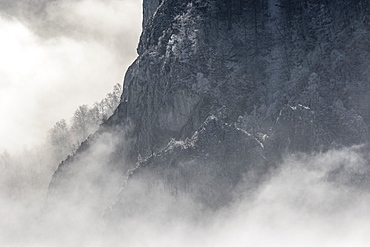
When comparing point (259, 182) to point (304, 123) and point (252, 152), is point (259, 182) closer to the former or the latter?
point (252, 152)

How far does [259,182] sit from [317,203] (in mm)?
18554

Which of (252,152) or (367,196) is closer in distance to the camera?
(367,196)

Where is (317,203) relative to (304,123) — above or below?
below

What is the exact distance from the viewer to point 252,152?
655 ft

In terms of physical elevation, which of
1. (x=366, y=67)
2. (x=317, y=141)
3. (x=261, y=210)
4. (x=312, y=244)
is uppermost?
(x=366, y=67)

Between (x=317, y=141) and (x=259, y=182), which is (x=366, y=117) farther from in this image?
(x=259, y=182)

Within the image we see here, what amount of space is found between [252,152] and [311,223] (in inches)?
1064

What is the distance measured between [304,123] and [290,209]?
25733 millimetres

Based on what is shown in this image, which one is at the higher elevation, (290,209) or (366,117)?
(366,117)

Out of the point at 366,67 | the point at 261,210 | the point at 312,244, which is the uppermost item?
the point at 366,67

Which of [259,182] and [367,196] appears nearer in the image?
[367,196]

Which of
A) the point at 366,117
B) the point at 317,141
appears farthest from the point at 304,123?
the point at 366,117

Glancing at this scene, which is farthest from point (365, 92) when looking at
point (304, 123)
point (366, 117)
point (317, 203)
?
point (317, 203)

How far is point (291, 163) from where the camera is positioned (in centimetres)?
19788
